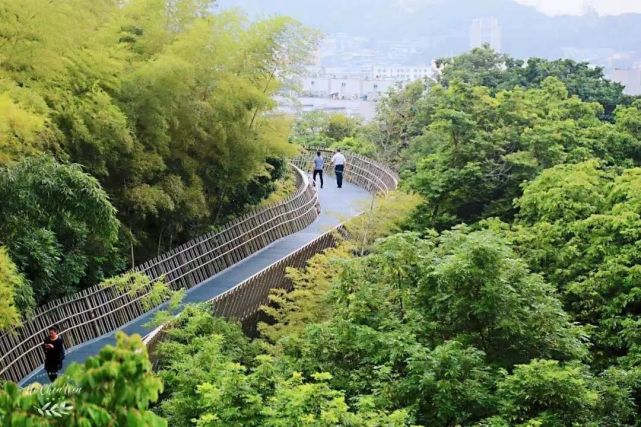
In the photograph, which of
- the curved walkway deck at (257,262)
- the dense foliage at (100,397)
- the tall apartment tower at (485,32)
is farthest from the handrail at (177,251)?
the tall apartment tower at (485,32)

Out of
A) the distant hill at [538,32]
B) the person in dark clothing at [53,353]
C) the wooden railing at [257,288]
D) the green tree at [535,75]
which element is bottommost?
the distant hill at [538,32]

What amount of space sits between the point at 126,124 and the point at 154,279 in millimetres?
2934

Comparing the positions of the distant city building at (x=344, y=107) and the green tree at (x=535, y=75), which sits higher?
the green tree at (x=535, y=75)

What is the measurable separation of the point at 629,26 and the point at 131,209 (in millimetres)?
182570

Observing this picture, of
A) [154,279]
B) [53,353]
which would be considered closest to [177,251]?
[154,279]

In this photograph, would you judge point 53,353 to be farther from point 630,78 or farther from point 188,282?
point 630,78

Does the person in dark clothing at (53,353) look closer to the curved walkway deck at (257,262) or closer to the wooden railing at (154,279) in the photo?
the curved walkway deck at (257,262)

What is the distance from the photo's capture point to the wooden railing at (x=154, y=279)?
44.6 feet

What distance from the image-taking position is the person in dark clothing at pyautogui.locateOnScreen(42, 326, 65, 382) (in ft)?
41.3

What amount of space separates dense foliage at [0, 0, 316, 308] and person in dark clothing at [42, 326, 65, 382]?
1635 mm

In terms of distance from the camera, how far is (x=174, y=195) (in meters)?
18.4

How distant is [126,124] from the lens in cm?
1661

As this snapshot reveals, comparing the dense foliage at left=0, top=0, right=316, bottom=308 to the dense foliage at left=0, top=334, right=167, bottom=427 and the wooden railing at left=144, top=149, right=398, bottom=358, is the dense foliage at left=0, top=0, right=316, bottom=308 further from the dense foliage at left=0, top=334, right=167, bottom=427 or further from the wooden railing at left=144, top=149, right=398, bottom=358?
the dense foliage at left=0, top=334, right=167, bottom=427

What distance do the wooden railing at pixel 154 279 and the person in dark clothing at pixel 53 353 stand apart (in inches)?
23.5
